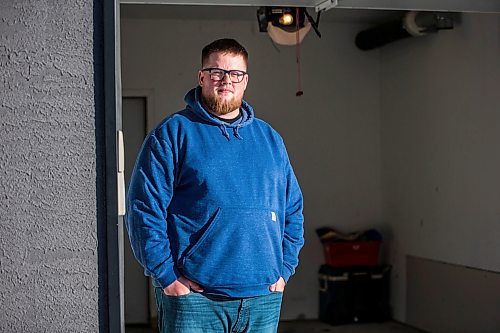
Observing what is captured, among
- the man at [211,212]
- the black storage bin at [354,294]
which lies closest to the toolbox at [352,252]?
the black storage bin at [354,294]

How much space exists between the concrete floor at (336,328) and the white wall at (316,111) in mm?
290

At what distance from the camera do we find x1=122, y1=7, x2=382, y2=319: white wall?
773cm

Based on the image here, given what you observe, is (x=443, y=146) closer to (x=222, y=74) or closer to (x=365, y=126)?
(x=365, y=126)

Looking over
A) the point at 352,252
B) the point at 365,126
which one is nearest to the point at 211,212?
the point at 352,252

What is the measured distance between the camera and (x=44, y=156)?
267cm

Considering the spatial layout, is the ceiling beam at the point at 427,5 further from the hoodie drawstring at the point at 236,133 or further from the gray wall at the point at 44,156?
the gray wall at the point at 44,156

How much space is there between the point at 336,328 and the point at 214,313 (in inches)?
194

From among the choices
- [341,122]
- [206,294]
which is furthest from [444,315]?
[206,294]

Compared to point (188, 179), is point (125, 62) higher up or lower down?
higher up

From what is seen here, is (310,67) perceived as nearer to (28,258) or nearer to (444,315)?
(444,315)

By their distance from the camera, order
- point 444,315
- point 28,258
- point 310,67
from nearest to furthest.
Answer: point 28,258, point 444,315, point 310,67

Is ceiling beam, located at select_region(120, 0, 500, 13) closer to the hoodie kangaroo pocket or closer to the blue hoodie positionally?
the blue hoodie

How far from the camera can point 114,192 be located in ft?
8.80

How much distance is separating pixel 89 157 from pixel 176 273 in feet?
1.46
